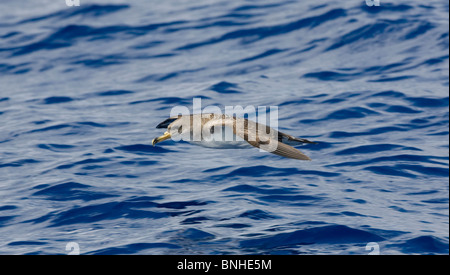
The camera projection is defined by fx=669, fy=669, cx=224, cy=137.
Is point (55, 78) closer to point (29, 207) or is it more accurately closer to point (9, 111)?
point (9, 111)

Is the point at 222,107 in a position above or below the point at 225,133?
below

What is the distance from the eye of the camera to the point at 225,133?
981cm

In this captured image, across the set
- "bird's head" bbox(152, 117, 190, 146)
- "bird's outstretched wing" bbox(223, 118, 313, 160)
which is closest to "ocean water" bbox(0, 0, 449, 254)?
"bird's head" bbox(152, 117, 190, 146)

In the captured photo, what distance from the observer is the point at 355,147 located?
522 inches

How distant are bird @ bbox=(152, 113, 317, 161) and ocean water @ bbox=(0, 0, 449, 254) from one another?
1220 millimetres

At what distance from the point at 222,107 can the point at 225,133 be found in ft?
18.0

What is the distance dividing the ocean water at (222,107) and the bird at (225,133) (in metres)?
1.22

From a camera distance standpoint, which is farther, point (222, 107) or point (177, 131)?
point (222, 107)

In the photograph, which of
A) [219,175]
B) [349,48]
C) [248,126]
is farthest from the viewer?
[349,48]

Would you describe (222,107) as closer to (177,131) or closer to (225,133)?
(177,131)

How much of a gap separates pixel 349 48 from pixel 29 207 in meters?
11.2

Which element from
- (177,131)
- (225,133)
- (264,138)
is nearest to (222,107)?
(177,131)

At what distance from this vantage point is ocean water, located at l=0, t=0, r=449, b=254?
10.0m
